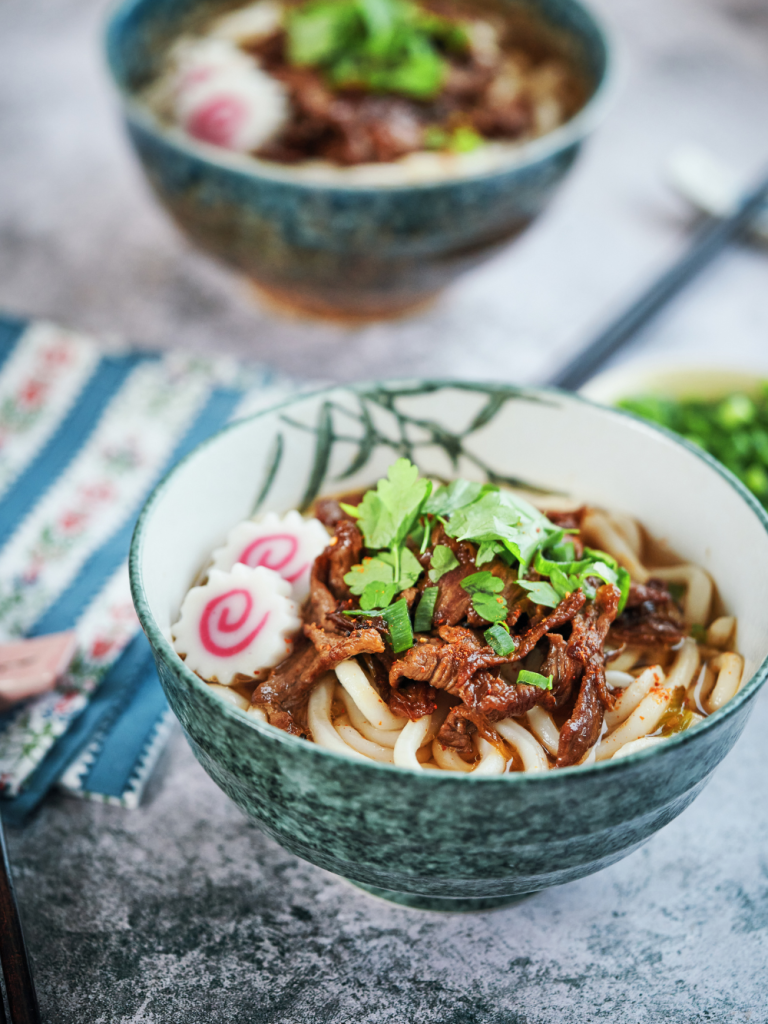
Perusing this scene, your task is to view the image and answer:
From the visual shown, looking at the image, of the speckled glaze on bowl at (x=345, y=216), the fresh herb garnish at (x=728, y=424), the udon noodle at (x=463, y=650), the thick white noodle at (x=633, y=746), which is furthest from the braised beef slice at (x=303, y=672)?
the speckled glaze on bowl at (x=345, y=216)

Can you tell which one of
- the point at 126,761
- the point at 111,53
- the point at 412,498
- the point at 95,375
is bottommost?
the point at 95,375

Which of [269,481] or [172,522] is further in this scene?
[269,481]

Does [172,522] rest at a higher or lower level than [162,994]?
higher

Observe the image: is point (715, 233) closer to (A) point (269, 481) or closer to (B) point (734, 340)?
(B) point (734, 340)

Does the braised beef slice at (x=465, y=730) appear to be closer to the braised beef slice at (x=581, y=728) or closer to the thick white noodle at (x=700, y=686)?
the braised beef slice at (x=581, y=728)

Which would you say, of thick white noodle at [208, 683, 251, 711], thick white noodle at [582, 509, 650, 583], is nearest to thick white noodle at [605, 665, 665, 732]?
thick white noodle at [582, 509, 650, 583]

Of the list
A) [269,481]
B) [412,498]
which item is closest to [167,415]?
[269,481]

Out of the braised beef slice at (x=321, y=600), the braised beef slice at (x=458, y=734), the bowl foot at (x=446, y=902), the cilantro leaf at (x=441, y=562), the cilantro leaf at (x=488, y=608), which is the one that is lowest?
the bowl foot at (x=446, y=902)
